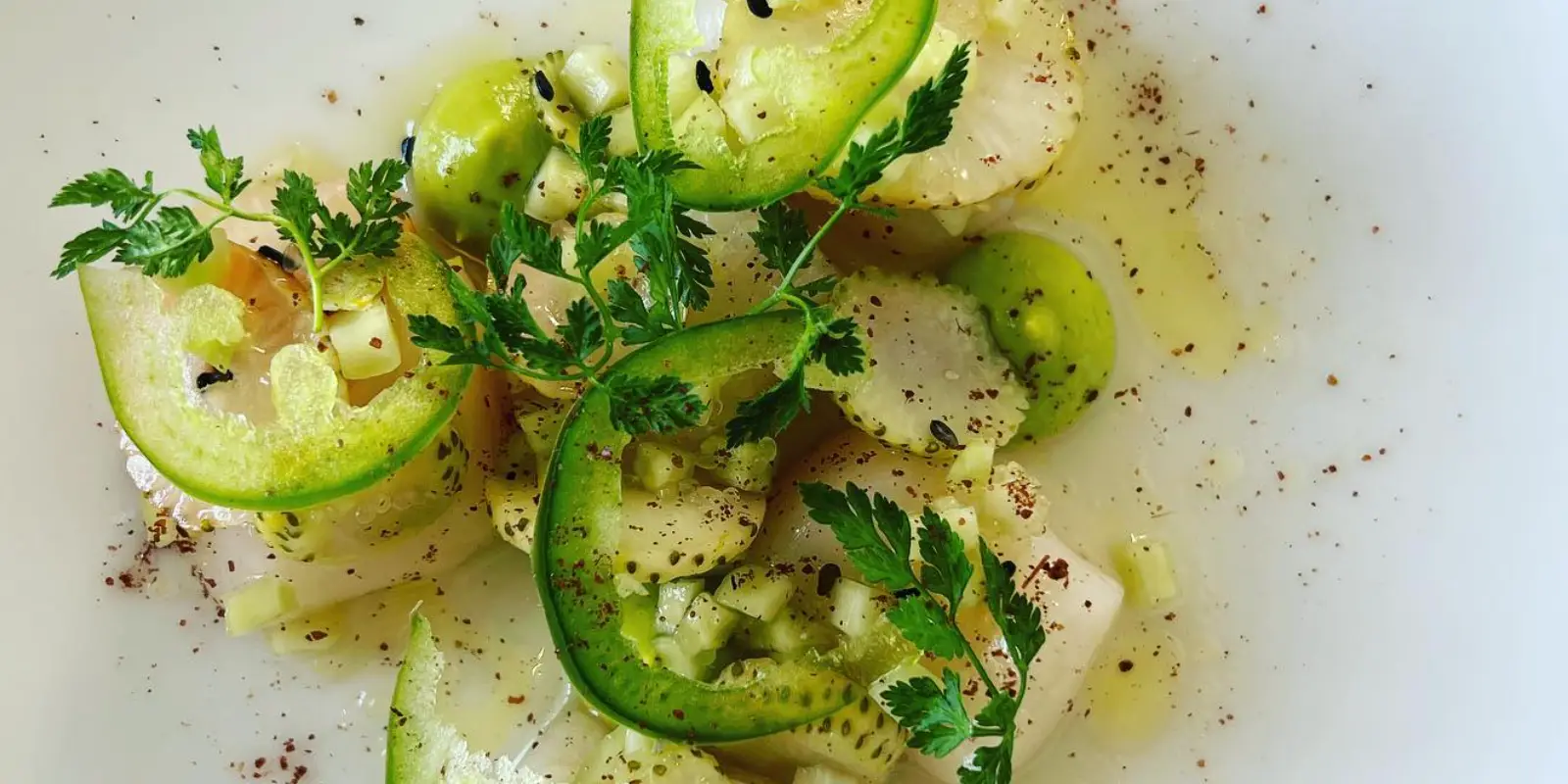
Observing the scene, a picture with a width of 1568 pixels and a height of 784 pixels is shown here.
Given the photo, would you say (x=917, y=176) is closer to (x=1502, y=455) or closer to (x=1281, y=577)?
(x=1281, y=577)

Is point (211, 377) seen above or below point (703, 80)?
below

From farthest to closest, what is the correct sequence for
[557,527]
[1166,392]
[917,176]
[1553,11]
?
[1166,392]
[1553,11]
[917,176]
[557,527]

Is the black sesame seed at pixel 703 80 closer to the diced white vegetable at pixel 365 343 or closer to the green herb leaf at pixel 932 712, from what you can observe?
the diced white vegetable at pixel 365 343

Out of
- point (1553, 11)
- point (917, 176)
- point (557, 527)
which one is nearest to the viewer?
point (557, 527)

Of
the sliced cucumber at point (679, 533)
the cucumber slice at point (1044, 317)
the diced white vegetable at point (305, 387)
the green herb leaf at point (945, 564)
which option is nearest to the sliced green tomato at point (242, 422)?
the diced white vegetable at point (305, 387)

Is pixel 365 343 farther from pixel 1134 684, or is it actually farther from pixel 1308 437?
pixel 1308 437

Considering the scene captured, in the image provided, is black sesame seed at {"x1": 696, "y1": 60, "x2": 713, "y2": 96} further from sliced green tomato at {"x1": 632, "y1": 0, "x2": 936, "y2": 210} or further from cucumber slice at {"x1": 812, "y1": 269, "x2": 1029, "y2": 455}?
cucumber slice at {"x1": 812, "y1": 269, "x2": 1029, "y2": 455}

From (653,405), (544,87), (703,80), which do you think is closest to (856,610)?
(653,405)

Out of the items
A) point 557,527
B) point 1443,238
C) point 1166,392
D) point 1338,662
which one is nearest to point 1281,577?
point 1338,662
